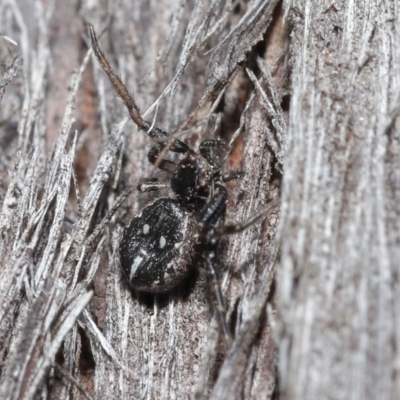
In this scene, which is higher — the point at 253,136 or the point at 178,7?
the point at 178,7

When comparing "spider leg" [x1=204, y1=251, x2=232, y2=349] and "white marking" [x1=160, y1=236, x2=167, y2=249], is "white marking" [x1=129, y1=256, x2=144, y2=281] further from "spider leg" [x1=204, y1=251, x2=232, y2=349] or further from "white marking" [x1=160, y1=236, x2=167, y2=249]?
"spider leg" [x1=204, y1=251, x2=232, y2=349]

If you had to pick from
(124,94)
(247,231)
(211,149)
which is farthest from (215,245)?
(124,94)

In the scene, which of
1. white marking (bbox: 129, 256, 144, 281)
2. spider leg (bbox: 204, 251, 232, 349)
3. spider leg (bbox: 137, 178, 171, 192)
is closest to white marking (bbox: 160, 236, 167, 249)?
white marking (bbox: 129, 256, 144, 281)

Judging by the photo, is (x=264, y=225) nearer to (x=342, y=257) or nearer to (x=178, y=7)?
(x=342, y=257)

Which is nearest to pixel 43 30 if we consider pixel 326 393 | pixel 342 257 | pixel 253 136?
pixel 253 136

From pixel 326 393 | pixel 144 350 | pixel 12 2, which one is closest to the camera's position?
pixel 326 393

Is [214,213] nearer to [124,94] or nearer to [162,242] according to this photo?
[162,242]

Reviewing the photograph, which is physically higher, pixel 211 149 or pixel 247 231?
pixel 211 149

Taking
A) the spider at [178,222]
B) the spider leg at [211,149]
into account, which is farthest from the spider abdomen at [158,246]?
the spider leg at [211,149]
